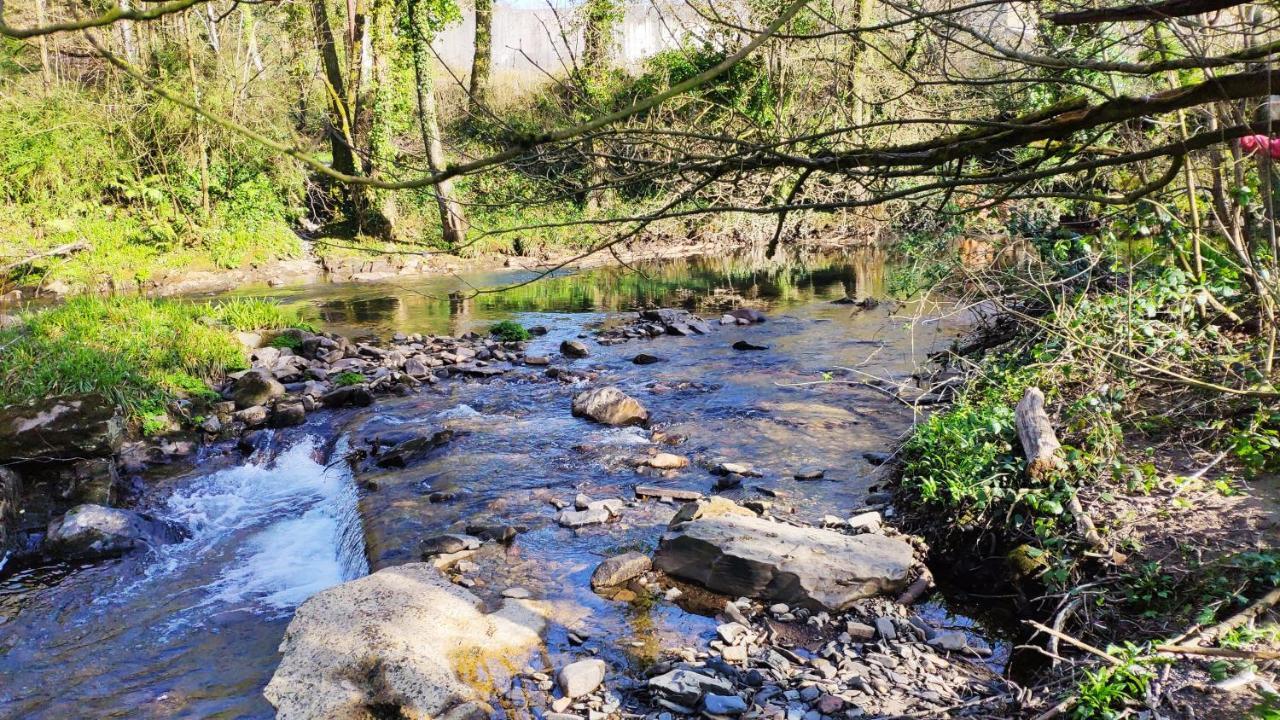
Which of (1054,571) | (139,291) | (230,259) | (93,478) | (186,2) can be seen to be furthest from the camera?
(230,259)

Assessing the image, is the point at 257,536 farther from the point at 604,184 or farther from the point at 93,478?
the point at 604,184

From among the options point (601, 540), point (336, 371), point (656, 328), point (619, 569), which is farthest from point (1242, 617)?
point (656, 328)

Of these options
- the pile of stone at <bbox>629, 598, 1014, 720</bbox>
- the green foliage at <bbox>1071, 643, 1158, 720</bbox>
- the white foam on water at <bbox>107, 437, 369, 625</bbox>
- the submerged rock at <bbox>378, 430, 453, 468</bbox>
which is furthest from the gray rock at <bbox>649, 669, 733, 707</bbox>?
the submerged rock at <bbox>378, 430, 453, 468</bbox>

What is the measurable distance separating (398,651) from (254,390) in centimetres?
589

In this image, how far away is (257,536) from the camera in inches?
245

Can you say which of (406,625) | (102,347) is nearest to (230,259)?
(102,347)

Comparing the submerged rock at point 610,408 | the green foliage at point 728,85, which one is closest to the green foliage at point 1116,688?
the green foliage at point 728,85

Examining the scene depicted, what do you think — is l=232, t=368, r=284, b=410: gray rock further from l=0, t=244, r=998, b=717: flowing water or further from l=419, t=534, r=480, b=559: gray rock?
l=419, t=534, r=480, b=559: gray rock

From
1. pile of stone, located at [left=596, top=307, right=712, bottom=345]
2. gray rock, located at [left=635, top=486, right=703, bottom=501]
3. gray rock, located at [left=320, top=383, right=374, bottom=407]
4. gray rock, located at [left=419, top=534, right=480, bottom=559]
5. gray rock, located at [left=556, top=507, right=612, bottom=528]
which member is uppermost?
pile of stone, located at [left=596, top=307, right=712, bottom=345]

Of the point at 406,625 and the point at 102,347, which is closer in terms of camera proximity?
the point at 406,625

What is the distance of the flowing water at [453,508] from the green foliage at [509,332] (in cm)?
87

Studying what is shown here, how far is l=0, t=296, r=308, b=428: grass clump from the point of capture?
7.70m

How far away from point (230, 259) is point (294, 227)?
10.3 ft

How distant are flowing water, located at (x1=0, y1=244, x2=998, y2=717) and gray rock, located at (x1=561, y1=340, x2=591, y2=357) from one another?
212 mm
